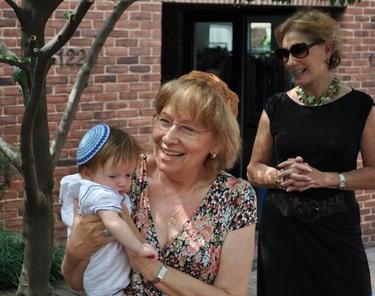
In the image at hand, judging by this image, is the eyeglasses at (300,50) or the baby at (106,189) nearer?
the baby at (106,189)

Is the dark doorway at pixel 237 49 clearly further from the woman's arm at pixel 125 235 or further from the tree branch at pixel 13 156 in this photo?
the woman's arm at pixel 125 235

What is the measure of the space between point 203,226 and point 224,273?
0.62 feet

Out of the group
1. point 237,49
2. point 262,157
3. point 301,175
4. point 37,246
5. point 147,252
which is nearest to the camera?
point 147,252

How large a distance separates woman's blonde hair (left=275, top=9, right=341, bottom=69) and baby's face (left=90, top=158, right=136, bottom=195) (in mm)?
1535

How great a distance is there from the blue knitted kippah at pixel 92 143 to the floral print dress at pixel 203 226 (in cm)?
26

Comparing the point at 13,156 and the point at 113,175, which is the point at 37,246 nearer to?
the point at 13,156

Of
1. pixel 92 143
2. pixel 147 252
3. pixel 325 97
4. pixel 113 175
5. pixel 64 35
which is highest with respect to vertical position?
pixel 64 35

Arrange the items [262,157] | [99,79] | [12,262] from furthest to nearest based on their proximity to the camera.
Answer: [99,79] < [12,262] < [262,157]

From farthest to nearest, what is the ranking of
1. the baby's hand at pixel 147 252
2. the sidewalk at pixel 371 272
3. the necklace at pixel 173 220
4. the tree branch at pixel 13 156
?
the sidewalk at pixel 371 272 → the tree branch at pixel 13 156 → the necklace at pixel 173 220 → the baby's hand at pixel 147 252

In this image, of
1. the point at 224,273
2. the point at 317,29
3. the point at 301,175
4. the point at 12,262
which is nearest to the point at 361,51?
the point at 317,29

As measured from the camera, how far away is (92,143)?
99.4 inches

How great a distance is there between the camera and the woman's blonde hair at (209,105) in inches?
101

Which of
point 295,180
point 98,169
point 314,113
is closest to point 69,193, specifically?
point 98,169

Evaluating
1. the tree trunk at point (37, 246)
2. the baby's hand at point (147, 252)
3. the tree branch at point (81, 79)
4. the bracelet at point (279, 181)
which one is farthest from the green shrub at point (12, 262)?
the baby's hand at point (147, 252)
